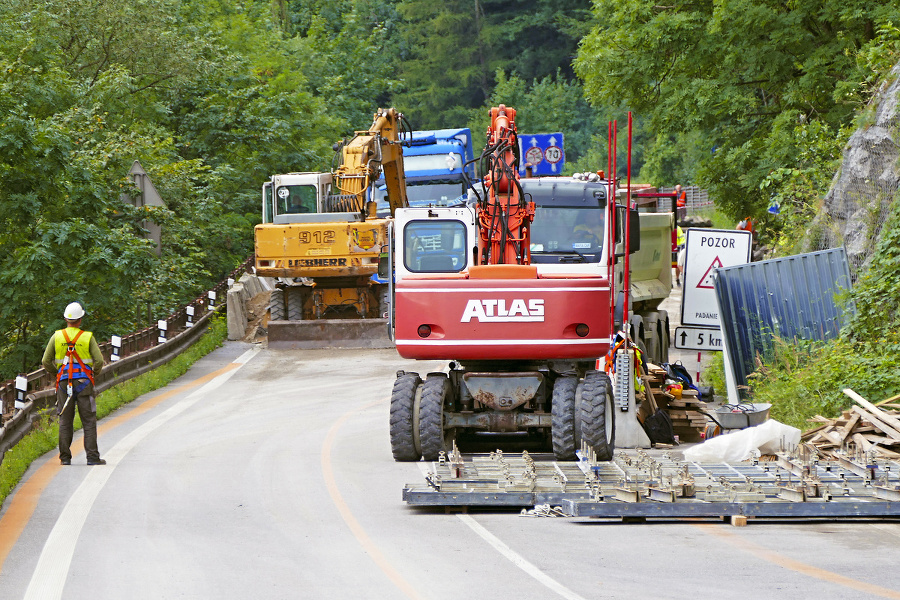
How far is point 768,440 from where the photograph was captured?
523 inches

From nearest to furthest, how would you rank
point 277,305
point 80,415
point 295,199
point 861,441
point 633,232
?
point 861,441 → point 80,415 → point 633,232 → point 277,305 → point 295,199

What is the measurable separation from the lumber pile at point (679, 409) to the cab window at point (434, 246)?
3039 mm

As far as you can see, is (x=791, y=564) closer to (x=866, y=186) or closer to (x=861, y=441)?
(x=861, y=441)

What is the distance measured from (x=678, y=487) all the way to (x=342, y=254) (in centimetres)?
1776

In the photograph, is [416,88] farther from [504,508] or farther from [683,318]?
[504,508]

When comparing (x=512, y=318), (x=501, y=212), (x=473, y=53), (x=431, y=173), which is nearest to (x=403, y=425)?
(x=512, y=318)

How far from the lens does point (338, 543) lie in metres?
10.1

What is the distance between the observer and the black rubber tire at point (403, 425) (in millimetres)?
14156

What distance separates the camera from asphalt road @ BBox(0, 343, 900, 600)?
336 inches

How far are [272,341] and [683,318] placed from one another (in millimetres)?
11717

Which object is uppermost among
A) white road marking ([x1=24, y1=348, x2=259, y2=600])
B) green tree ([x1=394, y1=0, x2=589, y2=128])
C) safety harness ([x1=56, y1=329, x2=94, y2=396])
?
green tree ([x1=394, y1=0, x2=589, y2=128])

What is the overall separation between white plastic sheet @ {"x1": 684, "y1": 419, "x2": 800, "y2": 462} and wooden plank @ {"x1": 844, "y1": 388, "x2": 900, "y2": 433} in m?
0.80

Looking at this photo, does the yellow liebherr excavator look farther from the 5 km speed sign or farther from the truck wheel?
the truck wheel

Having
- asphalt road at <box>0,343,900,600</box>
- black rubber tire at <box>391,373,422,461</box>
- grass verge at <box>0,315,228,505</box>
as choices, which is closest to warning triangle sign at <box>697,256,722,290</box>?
asphalt road at <box>0,343,900,600</box>
